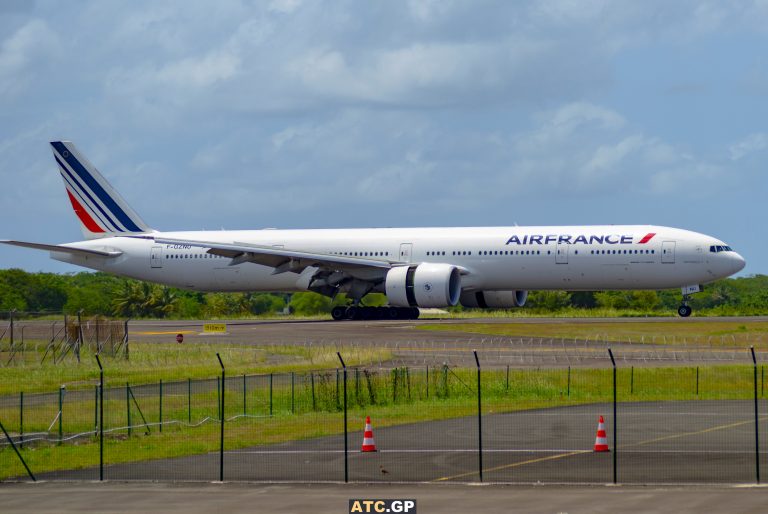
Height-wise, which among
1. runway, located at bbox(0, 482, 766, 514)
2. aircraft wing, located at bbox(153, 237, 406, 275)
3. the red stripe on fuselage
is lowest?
runway, located at bbox(0, 482, 766, 514)

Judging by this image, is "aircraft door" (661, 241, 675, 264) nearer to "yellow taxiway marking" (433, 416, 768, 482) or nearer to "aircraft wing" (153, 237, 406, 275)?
"aircraft wing" (153, 237, 406, 275)

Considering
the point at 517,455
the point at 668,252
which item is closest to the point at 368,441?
the point at 517,455

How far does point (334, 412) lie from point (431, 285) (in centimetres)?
2872

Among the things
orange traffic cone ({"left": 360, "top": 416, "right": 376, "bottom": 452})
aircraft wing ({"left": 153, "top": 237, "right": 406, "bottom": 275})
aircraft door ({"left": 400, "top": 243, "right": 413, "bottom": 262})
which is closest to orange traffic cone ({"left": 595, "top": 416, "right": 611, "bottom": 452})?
orange traffic cone ({"left": 360, "top": 416, "right": 376, "bottom": 452})

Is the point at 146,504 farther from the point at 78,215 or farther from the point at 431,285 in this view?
the point at 78,215

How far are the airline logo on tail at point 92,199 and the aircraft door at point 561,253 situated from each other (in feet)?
89.8

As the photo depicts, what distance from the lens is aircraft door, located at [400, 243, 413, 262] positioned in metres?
66.2

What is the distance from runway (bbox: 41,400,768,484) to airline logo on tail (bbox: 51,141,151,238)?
153 ft

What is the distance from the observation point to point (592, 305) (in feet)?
322

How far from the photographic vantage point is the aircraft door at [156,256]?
239 ft

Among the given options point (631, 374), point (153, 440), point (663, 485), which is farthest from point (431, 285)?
point (663, 485)

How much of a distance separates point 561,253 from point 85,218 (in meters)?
30.7

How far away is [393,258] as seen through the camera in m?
66.8

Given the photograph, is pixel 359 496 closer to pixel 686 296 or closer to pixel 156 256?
pixel 686 296
